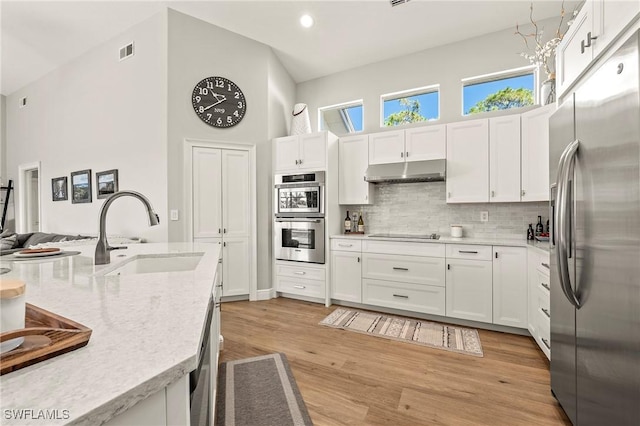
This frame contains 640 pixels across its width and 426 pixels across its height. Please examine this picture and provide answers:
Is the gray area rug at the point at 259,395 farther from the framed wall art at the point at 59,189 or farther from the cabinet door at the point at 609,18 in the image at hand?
the framed wall art at the point at 59,189

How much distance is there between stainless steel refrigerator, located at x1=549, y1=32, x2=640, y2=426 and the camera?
104 centimetres

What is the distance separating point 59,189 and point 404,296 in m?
5.81

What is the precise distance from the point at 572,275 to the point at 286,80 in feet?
14.2

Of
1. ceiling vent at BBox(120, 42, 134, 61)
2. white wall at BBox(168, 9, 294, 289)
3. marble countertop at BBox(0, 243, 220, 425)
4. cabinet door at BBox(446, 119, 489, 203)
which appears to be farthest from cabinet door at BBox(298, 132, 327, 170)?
marble countertop at BBox(0, 243, 220, 425)

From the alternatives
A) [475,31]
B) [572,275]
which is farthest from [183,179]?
[475,31]

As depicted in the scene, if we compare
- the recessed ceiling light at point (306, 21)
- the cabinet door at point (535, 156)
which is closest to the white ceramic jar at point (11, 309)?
the cabinet door at point (535, 156)

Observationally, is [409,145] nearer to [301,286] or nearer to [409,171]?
[409,171]

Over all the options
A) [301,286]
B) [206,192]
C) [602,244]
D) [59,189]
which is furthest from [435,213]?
[59,189]

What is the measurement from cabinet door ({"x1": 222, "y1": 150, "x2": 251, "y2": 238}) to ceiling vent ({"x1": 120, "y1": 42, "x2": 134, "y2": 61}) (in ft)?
5.98

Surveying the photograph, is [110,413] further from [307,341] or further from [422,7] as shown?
[422,7]

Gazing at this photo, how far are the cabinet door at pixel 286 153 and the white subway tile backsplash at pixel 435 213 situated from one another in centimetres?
113

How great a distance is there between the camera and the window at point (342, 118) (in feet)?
14.6

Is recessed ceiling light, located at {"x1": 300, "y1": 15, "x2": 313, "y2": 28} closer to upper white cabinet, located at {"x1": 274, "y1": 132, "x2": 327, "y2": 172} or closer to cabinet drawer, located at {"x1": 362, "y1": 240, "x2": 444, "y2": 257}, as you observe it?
upper white cabinet, located at {"x1": 274, "y1": 132, "x2": 327, "y2": 172}

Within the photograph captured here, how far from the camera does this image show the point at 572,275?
142 cm
